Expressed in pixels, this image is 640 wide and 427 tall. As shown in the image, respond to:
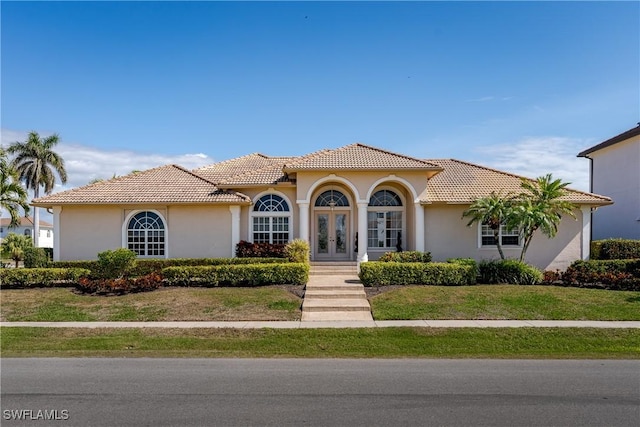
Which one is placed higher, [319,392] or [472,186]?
[472,186]

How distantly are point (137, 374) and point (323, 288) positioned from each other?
8.47 metres

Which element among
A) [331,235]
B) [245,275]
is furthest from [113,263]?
[331,235]

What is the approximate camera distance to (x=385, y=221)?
22016 millimetres

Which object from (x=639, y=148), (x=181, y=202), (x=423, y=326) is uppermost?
(x=639, y=148)

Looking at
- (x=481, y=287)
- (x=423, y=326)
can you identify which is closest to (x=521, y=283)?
(x=481, y=287)

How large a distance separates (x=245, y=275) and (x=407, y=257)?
21.5ft

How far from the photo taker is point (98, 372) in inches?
330

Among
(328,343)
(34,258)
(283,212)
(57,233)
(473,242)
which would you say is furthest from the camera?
(283,212)

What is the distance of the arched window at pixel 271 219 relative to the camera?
2127 centimetres

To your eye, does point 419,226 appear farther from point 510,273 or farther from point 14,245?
point 14,245

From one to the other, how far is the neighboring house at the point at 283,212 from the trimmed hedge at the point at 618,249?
653 mm

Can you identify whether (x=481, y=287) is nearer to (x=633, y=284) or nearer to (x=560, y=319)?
(x=560, y=319)

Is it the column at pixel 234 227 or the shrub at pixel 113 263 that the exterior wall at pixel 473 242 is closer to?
the column at pixel 234 227

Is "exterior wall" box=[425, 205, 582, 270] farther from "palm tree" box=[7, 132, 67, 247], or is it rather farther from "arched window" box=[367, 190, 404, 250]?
"palm tree" box=[7, 132, 67, 247]
